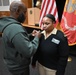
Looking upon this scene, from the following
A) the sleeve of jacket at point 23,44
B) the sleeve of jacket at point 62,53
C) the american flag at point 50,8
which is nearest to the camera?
the sleeve of jacket at point 23,44

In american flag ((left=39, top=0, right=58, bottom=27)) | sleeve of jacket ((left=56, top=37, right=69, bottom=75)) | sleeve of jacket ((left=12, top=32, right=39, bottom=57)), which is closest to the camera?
sleeve of jacket ((left=12, top=32, right=39, bottom=57))

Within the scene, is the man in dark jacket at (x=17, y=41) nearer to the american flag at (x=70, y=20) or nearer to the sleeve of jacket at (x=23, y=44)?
the sleeve of jacket at (x=23, y=44)

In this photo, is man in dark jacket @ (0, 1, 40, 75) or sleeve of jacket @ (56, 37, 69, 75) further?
sleeve of jacket @ (56, 37, 69, 75)

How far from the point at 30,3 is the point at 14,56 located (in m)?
3.64

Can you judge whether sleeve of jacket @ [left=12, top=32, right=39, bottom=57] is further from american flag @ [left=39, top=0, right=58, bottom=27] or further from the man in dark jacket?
american flag @ [left=39, top=0, right=58, bottom=27]

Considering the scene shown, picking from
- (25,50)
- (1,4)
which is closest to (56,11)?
(25,50)

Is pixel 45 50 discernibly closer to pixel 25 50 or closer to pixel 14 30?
pixel 25 50

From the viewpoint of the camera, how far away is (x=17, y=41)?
1432mm

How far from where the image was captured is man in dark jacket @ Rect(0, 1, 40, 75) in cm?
144

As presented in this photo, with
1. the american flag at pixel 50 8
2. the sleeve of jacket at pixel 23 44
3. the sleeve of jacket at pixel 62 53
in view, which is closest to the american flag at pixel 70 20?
A: the american flag at pixel 50 8

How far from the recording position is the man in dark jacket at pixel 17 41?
1.44 metres

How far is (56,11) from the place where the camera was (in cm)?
379

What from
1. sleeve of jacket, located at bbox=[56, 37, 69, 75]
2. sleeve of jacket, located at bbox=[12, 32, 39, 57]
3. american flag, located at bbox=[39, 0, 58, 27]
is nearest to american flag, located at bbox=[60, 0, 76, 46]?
american flag, located at bbox=[39, 0, 58, 27]

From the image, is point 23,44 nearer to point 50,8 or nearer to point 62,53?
point 62,53
